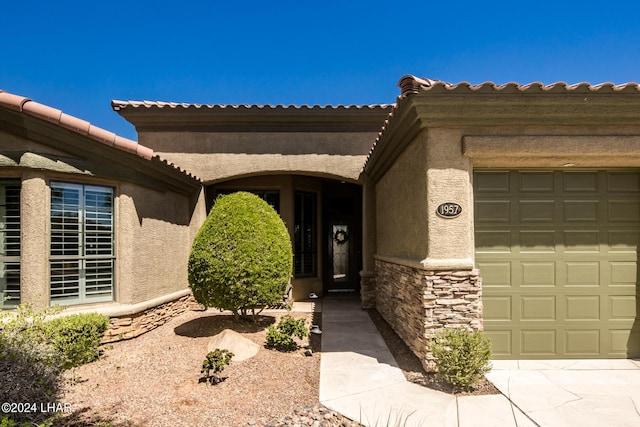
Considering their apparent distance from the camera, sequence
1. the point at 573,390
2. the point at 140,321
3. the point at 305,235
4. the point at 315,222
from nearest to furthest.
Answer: the point at 573,390 < the point at 140,321 < the point at 305,235 < the point at 315,222

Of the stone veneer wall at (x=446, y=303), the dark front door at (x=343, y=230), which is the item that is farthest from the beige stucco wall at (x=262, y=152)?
the stone veneer wall at (x=446, y=303)

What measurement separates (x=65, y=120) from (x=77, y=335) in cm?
342

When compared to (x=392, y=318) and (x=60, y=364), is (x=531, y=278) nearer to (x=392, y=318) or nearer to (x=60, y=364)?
(x=392, y=318)

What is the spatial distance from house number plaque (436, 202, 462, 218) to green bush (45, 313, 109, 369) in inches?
209

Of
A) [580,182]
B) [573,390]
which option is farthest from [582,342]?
[580,182]

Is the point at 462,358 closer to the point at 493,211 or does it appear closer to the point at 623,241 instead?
the point at 493,211

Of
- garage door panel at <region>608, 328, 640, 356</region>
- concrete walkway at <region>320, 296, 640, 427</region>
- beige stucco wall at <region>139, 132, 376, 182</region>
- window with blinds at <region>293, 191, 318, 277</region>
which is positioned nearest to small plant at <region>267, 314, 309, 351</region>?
concrete walkway at <region>320, 296, 640, 427</region>

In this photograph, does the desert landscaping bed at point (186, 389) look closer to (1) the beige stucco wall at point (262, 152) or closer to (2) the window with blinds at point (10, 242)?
(2) the window with blinds at point (10, 242)

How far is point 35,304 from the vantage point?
18.6ft

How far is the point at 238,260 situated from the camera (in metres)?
6.55

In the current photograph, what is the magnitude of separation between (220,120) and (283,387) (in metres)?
7.16

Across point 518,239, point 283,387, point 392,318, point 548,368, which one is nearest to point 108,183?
point 283,387

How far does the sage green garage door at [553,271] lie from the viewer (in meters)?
5.27

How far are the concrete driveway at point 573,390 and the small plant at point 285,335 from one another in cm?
305
